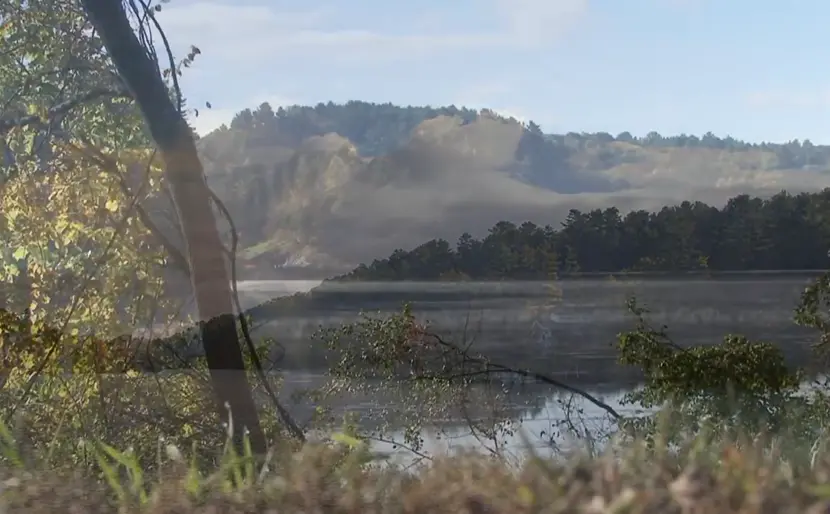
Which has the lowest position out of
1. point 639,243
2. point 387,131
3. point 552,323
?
point 552,323

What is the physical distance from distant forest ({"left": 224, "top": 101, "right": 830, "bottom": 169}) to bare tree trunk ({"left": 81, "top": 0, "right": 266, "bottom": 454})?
114mm

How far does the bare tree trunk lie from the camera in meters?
1.93

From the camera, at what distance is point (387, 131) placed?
193 cm

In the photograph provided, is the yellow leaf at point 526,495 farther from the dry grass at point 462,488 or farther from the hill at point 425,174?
the hill at point 425,174

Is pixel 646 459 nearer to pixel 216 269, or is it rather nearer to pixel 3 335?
pixel 216 269

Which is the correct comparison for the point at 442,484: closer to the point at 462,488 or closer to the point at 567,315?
the point at 462,488

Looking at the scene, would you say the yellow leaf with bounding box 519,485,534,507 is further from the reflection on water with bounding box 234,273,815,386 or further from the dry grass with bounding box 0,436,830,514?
the reflection on water with bounding box 234,273,815,386

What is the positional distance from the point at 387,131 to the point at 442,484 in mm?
631

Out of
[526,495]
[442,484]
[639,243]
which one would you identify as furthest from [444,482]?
[639,243]

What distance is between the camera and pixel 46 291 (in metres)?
2.05

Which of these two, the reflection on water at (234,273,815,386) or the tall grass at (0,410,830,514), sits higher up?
the reflection on water at (234,273,815,386)

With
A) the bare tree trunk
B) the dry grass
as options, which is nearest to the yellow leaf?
the dry grass

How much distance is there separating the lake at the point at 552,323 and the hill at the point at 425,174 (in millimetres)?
103

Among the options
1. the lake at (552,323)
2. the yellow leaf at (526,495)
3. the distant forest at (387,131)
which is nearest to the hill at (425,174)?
the distant forest at (387,131)
